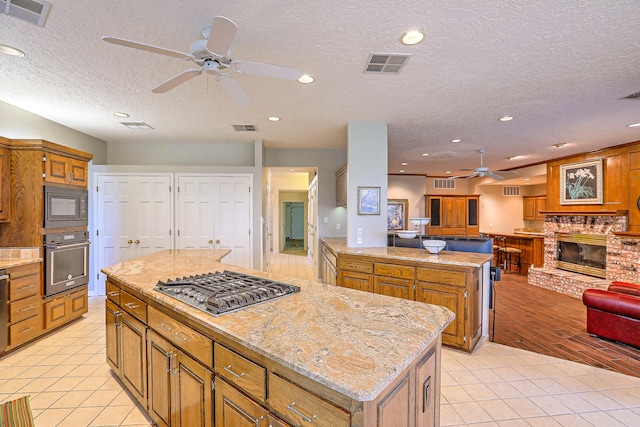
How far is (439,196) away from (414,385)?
887 cm

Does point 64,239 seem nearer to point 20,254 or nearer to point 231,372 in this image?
point 20,254

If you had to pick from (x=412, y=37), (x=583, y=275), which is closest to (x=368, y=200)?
(x=412, y=37)

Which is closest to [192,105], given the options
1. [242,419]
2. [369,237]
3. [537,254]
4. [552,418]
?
[369,237]

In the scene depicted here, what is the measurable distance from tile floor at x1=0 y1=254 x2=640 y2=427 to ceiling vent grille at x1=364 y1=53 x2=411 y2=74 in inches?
106

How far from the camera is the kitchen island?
37.9 inches

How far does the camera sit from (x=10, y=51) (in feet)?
7.77

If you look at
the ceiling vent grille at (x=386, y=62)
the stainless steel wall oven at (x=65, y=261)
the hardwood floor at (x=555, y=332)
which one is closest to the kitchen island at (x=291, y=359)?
the ceiling vent grille at (x=386, y=62)

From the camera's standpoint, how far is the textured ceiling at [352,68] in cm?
190

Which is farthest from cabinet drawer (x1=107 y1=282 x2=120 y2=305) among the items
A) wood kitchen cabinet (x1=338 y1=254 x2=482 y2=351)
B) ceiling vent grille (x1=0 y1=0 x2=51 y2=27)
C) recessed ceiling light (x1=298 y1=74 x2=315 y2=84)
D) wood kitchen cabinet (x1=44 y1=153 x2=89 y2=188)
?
wood kitchen cabinet (x1=338 y1=254 x2=482 y2=351)

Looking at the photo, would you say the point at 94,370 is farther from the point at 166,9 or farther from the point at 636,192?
the point at 636,192

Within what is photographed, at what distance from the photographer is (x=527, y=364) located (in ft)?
9.43

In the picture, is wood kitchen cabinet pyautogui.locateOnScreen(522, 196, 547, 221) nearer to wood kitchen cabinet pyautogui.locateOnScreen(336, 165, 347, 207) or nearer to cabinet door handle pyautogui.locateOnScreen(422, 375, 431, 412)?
wood kitchen cabinet pyautogui.locateOnScreen(336, 165, 347, 207)

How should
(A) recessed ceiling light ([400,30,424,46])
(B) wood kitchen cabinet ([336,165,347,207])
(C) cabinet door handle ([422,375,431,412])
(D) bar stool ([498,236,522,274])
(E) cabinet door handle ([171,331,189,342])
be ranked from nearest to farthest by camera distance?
(C) cabinet door handle ([422,375,431,412]) < (E) cabinet door handle ([171,331,189,342]) < (A) recessed ceiling light ([400,30,424,46]) < (B) wood kitchen cabinet ([336,165,347,207]) < (D) bar stool ([498,236,522,274])

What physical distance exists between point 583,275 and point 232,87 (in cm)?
704
